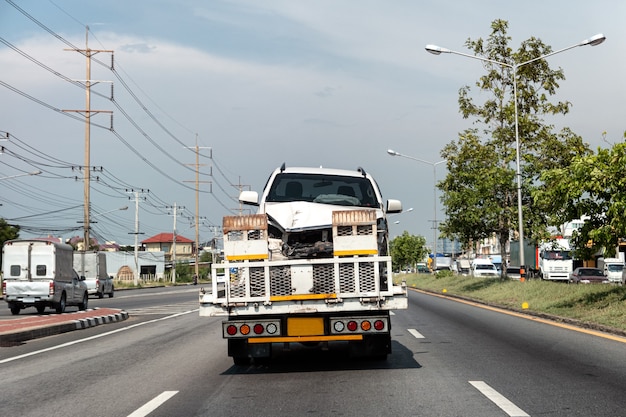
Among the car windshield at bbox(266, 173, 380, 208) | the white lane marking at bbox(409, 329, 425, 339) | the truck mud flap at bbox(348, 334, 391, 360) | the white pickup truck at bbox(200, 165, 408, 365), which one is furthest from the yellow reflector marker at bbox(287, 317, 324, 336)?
the white lane marking at bbox(409, 329, 425, 339)

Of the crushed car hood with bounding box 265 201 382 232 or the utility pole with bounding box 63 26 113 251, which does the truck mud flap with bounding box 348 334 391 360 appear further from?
the utility pole with bounding box 63 26 113 251

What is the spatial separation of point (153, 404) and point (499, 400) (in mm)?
3349

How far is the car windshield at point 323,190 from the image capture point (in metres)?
12.1

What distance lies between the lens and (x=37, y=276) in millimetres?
28438

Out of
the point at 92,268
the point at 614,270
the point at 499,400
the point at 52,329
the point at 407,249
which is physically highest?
the point at 407,249

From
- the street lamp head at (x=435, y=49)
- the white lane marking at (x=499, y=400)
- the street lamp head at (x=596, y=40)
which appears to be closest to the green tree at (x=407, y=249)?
the street lamp head at (x=435, y=49)

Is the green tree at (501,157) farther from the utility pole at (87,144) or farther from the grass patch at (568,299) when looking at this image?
the utility pole at (87,144)

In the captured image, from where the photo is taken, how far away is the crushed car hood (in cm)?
1041

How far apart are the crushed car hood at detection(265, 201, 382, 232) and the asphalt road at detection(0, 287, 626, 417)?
187cm

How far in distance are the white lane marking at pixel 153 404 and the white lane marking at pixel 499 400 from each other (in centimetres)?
322

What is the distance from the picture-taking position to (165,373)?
10375 millimetres

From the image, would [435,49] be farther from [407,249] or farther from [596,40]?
[407,249]

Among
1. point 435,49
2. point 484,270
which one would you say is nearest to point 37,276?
point 435,49

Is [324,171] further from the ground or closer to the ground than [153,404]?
further from the ground
